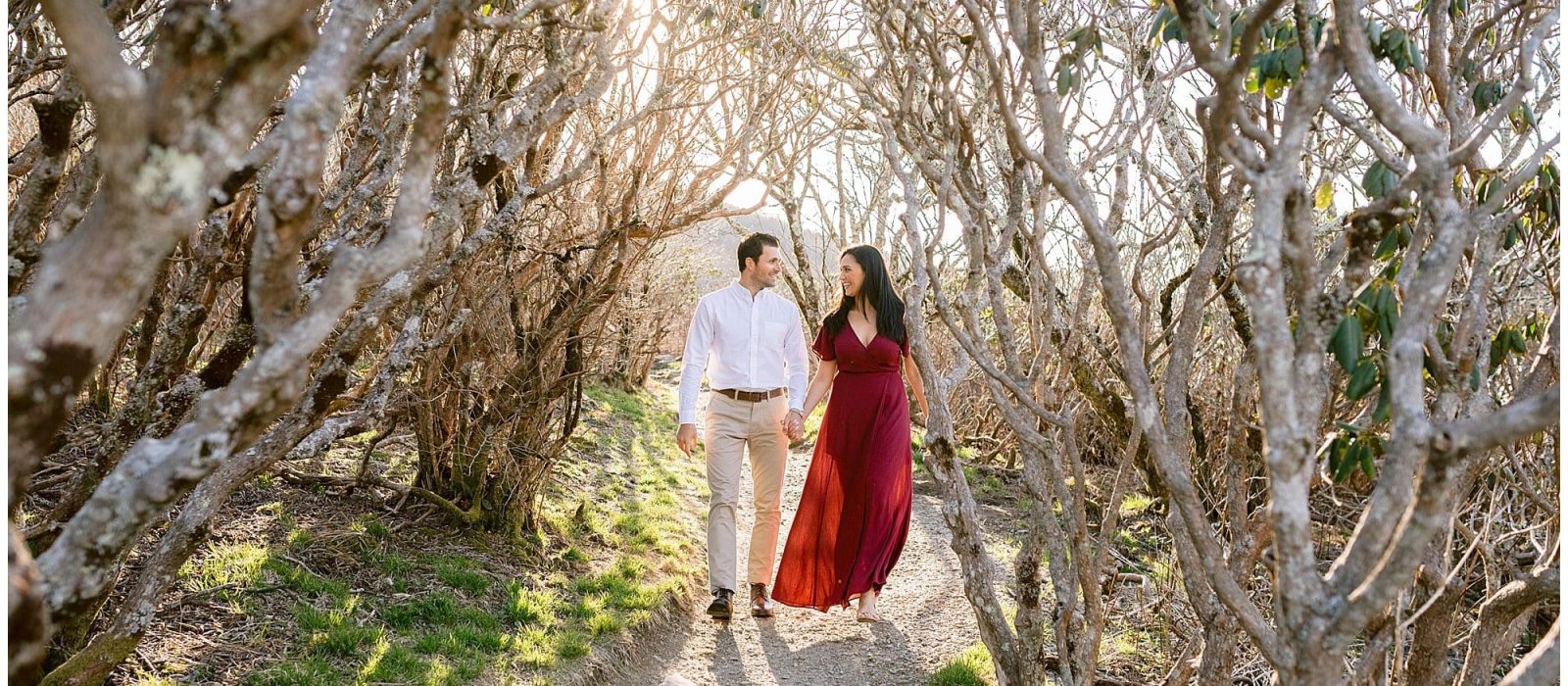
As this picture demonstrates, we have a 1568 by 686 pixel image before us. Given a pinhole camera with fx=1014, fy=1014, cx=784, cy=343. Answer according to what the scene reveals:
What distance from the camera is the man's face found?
17.6 ft

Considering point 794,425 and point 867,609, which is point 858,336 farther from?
point 867,609

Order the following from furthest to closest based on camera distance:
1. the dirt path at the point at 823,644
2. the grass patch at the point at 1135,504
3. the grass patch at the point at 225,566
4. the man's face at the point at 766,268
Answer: the grass patch at the point at 1135,504, the man's face at the point at 766,268, the dirt path at the point at 823,644, the grass patch at the point at 225,566

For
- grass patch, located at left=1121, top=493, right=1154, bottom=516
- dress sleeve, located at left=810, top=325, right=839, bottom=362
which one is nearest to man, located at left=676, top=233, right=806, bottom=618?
dress sleeve, located at left=810, top=325, right=839, bottom=362

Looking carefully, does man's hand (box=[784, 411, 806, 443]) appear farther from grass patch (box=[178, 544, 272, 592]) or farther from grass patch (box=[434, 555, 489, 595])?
grass patch (box=[178, 544, 272, 592])

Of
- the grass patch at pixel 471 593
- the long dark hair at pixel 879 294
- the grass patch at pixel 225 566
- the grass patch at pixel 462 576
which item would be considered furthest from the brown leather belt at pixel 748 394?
the grass patch at pixel 225 566

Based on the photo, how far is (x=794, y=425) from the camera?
5.19 m

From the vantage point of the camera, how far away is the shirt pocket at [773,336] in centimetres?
536

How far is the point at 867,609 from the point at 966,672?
2.68 feet

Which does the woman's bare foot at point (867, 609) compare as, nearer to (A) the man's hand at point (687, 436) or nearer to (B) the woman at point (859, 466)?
(B) the woman at point (859, 466)

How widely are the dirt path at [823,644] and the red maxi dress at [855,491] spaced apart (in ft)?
0.67

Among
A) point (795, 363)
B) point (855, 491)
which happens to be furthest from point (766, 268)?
point (855, 491)

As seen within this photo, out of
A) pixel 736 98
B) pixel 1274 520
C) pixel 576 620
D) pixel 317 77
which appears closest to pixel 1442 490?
pixel 1274 520

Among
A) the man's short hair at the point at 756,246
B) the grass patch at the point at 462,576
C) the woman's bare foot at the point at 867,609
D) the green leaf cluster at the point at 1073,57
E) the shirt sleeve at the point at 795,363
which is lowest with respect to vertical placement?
the woman's bare foot at the point at 867,609

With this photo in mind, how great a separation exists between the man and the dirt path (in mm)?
193
